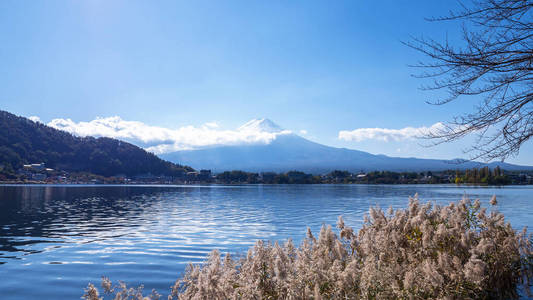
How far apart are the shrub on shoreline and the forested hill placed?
6405 inches

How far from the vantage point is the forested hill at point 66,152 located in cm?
14806

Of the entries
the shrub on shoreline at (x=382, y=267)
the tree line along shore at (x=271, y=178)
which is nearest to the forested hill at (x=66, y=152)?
the tree line along shore at (x=271, y=178)

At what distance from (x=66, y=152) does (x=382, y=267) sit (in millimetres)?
181674

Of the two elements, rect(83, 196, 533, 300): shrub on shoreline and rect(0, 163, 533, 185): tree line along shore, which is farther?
rect(0, 163, 533, 185): tree line along shore

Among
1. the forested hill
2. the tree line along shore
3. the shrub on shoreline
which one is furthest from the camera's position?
the forested hill

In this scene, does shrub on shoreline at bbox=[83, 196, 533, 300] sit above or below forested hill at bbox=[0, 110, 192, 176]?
below

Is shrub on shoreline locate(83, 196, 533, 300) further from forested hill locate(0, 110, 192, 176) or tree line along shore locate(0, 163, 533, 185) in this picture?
forested hill locate(0, 110, 192, 176)

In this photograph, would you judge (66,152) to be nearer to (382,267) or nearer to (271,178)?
(271,178)

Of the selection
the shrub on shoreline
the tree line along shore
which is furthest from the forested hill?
the shrub on shoreline

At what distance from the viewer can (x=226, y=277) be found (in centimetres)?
444

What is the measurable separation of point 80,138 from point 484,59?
191 meters

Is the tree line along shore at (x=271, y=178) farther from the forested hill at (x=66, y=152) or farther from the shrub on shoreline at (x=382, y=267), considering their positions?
the shrub on shoreline at (x=382, y=267)

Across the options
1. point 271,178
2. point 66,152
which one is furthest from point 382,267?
point 66,152

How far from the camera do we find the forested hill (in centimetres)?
14806
